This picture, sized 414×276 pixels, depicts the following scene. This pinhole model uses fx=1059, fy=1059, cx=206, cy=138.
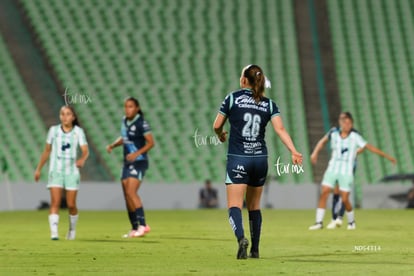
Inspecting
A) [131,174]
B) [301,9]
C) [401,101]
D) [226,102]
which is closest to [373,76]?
[401,101]

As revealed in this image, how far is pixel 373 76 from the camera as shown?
35.4 metres

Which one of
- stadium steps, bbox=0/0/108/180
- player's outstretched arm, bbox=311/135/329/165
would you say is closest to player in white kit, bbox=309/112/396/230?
player's outstretched arm, bbox=311/135/329/165

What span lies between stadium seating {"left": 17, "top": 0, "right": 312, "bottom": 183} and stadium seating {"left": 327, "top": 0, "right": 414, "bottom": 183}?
70.4 inches

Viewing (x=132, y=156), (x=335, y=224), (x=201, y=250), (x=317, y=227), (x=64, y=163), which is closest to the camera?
(x=201, y=250)

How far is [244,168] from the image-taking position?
10266 millimetres

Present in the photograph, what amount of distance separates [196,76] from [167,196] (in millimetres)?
6920

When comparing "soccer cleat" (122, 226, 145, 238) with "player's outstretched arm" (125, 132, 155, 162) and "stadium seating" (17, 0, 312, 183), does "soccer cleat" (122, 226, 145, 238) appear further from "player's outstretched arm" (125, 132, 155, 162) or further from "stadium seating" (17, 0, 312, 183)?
"stadium seating" (17, 0, 312, 183)

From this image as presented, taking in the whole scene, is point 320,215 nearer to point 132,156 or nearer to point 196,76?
point 132,156

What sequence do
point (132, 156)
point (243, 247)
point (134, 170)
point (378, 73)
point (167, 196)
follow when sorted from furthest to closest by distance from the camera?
point (378, 73)
point (167, 196)
point (134, 170)
point (132, 156)
point (243, 247)

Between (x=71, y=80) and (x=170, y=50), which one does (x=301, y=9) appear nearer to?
Result: (x=170, y=50)

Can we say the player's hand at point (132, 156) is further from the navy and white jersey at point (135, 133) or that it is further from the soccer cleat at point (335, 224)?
the soccer cleat at point (335, 224)

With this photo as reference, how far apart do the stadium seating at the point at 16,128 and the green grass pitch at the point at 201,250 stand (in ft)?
26.9

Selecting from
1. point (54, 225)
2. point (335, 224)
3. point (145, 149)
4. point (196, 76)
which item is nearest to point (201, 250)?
point (54, 225)

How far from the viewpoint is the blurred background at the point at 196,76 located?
29.8 meters
